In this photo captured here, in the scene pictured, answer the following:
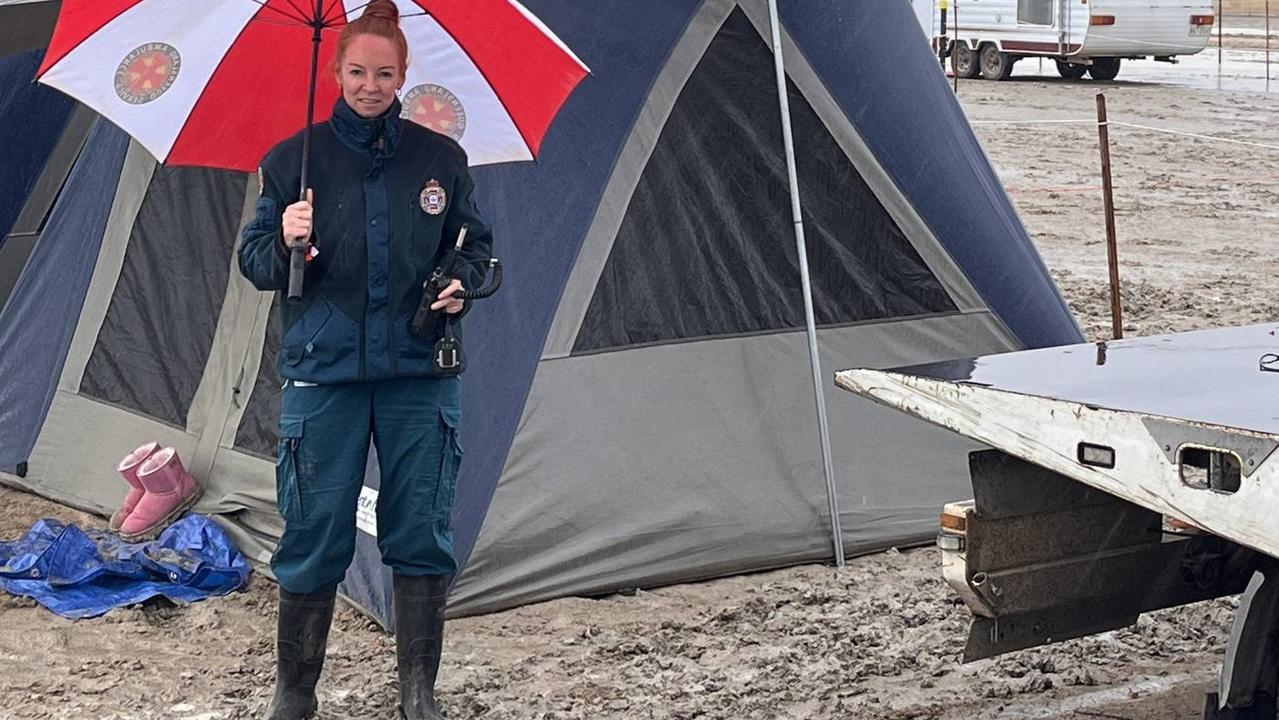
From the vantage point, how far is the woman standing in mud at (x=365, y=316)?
14.1 ft

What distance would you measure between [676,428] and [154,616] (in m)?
1.74

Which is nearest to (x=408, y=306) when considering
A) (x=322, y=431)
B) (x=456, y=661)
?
(x=322, y=431)

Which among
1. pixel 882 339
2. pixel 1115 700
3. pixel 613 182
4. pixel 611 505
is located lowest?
pixel 1115 700

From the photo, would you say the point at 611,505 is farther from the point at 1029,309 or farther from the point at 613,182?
the point at 1029,309

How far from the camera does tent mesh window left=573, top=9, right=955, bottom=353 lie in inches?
234

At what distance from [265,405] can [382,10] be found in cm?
229

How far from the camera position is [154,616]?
5.59m

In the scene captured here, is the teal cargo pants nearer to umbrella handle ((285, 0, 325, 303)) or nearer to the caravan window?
umbrella handle ((285, 0, 325, 303))

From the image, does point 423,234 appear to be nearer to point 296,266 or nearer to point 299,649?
point 296,266

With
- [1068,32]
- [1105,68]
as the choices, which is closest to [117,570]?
[1068,32]

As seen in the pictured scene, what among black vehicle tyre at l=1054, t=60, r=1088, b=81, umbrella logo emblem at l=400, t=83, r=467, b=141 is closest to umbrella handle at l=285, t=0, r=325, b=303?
umbrella logo emblem at l=400, t=83, r=467, b=141

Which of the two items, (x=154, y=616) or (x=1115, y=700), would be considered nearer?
(x=1115, y=700)

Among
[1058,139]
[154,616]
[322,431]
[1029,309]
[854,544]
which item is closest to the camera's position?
[322,431]

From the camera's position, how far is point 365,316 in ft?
14.3
